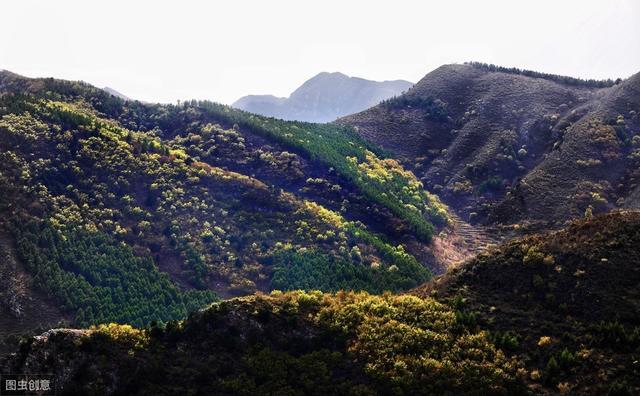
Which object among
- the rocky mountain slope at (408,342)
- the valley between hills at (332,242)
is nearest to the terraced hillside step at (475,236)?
the valley between hills at (332,242)

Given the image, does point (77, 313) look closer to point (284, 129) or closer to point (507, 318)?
point (507, 318)

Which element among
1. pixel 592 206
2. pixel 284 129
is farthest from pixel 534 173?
pixel 284 129

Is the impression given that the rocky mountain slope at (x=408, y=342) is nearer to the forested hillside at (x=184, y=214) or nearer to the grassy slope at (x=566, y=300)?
the grassy slope at (x=566, y=300)

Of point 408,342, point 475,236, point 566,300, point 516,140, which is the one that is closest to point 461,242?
point 475,236

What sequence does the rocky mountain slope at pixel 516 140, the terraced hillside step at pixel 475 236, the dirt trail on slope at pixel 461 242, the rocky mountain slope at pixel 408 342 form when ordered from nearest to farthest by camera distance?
1. the rocky mountain slope at pixel 408 342
2. the dirt trail on slope at pixel 461 242
3. the terraced hillside step at pixel 475 236
4. the rocky mountain slope at pixel 516 140

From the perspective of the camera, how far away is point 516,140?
135 m

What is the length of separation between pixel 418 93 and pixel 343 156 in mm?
65508

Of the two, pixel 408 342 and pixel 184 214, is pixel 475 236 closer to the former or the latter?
pixel 184 214

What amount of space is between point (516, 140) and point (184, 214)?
9276 cm

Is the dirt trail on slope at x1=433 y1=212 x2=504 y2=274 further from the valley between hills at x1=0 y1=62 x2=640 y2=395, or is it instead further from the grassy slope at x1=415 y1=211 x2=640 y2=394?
the grassy slope at x1=415 y1=211 x2=640 y2=394

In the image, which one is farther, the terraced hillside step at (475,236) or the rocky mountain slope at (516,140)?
the rocky mountain slope at (516,140)

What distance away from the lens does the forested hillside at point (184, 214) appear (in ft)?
218

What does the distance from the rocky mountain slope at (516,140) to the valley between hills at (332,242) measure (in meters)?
0.65

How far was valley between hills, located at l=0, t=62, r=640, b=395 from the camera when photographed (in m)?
30.6
